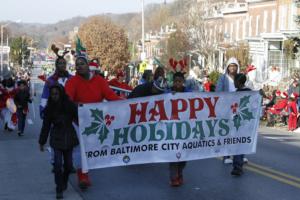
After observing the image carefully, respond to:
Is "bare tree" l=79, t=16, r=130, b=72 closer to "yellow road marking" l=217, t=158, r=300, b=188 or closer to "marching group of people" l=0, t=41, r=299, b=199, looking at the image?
"yellow road marking" l=217, t=158, r=300, b=188

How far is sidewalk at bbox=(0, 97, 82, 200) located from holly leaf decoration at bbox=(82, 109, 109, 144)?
898mm

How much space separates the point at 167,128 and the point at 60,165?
1733 mm

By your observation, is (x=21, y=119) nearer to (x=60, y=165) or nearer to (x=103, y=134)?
(x=103, y=134)

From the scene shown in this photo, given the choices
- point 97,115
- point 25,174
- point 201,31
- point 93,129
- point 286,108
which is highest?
point 201,31

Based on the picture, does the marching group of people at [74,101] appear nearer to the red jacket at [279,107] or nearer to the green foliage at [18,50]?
the red jacket at [279,107]

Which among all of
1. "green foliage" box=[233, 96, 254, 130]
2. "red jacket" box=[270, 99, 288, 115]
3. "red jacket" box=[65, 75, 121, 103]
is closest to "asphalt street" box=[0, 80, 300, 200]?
"green foliage" box=[233, 96, 254, 130]

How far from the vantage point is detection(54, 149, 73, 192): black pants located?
8.30 m

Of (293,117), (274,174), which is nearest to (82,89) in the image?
(274,174)

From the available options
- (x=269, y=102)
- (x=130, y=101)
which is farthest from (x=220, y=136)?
(x=269, y=102)

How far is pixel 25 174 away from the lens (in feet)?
34.5

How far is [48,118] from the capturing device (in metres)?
8.27

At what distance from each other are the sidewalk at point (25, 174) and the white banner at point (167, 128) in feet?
2.78

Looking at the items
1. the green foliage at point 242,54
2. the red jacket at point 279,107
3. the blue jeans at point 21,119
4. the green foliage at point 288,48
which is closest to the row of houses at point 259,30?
the green foliage at point 288,48

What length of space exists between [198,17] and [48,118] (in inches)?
1733
